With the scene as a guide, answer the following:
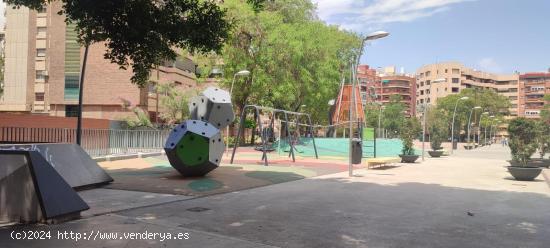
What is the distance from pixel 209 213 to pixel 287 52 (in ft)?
99.6

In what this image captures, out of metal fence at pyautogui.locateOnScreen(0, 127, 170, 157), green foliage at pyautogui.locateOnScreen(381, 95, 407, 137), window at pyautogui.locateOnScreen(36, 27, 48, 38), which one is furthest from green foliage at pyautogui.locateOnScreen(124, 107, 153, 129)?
green foliage at pyautogui.locateOnScreen(381, 95, 407, 137)

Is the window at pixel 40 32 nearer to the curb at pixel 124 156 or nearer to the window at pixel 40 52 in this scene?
the window at pixel 40 52

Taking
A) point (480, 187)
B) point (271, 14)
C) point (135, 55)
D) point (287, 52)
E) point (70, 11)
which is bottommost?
point (480, 187)

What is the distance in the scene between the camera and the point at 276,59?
38750 millimetres

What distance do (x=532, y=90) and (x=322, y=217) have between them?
519 feet

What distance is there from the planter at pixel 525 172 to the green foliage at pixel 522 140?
0.73 metres

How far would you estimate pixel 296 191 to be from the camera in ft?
43.6

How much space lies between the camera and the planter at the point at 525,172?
17.7m

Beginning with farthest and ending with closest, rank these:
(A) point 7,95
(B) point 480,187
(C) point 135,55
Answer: (A) point 7,95 → (B) point 480,187 → (C) point 135,55

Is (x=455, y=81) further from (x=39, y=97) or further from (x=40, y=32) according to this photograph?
(x=39, y=97)

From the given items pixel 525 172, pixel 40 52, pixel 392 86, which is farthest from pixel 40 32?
pixel 392 86

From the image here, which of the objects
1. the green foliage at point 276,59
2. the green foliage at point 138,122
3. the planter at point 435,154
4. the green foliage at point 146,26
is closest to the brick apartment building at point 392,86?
the green foliage at point 276,59

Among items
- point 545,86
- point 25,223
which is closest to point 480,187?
point 25,223

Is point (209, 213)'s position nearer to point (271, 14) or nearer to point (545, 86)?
point (271, 14)
